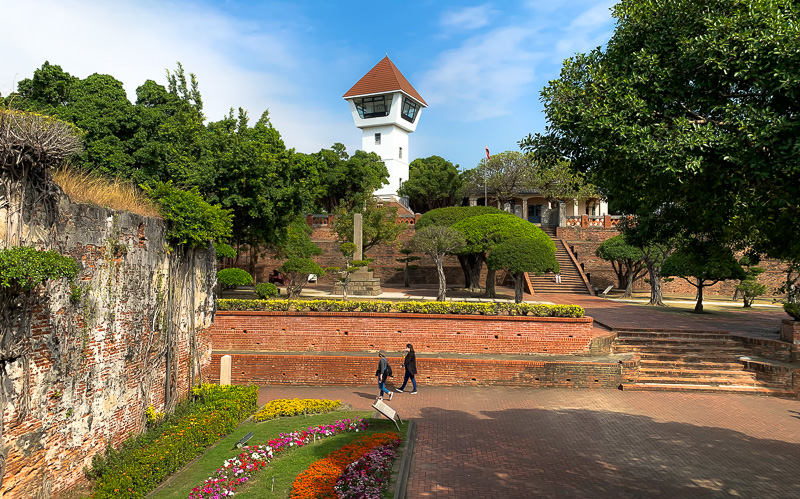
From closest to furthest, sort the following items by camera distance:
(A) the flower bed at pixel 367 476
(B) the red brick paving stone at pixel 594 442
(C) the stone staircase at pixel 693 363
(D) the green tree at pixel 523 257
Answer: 1. (A) the flower bed at pixel 367 476
2. (B) the red brick paving stone at pixel 594 442
3. (C) the stone staircase at pixel 693 363
4. (D) the green tree at pixel 523 257

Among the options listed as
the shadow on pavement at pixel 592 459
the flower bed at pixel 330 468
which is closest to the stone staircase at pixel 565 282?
the shadow on pavement at pixel 592 459

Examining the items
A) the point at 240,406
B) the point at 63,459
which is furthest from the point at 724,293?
the point at 63,459

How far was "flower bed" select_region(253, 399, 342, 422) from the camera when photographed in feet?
33.6

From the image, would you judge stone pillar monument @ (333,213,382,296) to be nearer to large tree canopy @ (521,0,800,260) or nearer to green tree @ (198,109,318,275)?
green tree @ (198,109,318,275)

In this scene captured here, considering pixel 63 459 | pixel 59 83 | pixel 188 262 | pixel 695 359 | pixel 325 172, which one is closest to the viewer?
pixel 63 459

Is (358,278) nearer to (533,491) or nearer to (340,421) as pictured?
(340,421)

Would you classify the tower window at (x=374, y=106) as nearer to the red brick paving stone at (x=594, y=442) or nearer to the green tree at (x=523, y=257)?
the green tree at (x=523, y=257)

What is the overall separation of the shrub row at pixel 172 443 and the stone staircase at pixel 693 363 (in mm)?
8924

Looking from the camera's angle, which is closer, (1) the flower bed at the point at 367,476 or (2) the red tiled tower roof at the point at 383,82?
(1) the flower bed at the point at 367,476

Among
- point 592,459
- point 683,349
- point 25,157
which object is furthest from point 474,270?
point 25,157

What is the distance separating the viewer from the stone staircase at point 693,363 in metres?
11.9

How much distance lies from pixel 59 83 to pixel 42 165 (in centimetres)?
1478

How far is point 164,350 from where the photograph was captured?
31.3ft

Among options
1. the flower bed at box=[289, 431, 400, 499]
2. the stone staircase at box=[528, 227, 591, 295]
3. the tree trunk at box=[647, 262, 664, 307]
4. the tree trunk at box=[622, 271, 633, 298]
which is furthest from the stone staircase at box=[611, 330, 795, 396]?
the tree trunk at box=[622, 271, 633, 298]
